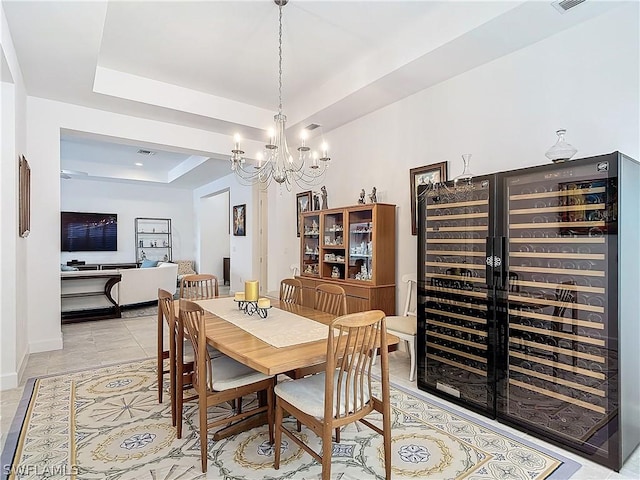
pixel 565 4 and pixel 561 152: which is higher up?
pixel 565 4

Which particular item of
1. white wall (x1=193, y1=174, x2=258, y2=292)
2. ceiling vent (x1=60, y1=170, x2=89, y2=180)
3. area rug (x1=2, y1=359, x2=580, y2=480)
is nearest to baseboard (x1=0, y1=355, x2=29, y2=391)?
area rug (x1=2, y1=359, x2=580, y2=480)

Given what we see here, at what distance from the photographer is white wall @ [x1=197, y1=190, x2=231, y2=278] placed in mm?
9883

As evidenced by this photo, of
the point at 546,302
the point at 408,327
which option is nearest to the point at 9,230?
the point at 408,327

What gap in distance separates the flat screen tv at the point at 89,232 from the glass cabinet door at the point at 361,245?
24.4 ft

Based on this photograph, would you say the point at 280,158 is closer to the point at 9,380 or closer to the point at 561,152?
the point at 561,152

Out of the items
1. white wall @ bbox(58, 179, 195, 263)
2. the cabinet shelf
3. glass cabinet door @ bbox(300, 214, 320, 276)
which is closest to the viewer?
glass cabinet door @ bbox(300, 214, 320, 276)

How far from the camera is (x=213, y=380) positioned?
7.00 ft

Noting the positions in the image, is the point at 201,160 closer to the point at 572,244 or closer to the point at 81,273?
the point at 81,273

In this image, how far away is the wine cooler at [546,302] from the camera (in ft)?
6.85

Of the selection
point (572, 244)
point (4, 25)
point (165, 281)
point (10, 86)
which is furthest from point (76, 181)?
point (572, 244)

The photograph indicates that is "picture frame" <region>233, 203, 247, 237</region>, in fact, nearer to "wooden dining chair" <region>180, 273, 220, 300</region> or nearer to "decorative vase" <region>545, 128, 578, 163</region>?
"wooden dining chair" <region>180, 273, 220, 300</region>

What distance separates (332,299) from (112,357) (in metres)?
2.66

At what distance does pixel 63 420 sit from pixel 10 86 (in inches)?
111

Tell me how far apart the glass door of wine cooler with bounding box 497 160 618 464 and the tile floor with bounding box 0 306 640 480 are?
0.14 metres
